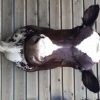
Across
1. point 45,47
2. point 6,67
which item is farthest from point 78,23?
point 45,47

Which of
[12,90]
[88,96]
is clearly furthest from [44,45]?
A: [88,96]

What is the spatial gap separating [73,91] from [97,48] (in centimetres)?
47

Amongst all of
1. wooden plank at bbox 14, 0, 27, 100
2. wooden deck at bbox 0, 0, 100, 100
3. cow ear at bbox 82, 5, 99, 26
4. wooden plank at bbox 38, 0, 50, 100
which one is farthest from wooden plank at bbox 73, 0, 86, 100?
cow ear at bbox 82, 5, 99, 26

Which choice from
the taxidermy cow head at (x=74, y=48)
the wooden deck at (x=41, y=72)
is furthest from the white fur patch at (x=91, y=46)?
the wooden deck at (x=41, y=72)

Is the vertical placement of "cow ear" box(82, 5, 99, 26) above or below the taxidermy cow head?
above

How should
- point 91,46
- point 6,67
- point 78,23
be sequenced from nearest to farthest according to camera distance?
point 91,46 < point 6,67 < point 78,23

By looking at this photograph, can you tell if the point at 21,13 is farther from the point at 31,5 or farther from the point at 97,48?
the point at 97,48

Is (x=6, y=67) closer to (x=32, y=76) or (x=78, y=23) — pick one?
(x=32, y=76)

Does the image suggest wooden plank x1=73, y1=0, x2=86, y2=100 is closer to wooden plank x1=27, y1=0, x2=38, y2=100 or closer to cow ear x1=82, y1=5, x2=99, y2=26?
wooden plank x1=27, y1=0, x2=38, y2=100

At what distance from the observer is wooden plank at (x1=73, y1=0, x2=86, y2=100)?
5.25 ft

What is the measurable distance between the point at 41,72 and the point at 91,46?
0.46m

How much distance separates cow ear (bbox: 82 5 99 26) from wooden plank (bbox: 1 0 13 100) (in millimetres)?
436

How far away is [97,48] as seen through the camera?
3.84 ft

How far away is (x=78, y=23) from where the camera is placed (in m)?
1.63
